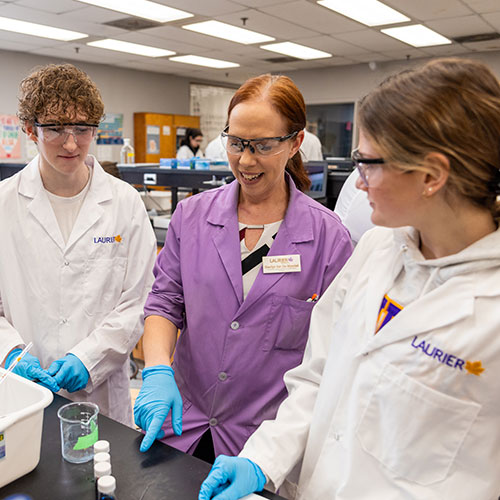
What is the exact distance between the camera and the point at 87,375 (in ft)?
4.91

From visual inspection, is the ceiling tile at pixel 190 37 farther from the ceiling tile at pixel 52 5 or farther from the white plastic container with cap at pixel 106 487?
the white plastic container with cap at pixel 106 487

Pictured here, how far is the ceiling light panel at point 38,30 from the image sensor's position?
576 cm

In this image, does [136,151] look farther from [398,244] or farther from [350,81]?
[398,244]

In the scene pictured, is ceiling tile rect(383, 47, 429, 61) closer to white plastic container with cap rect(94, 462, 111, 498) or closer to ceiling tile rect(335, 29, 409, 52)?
ceiling tile rect(335, 29, 409, 52)

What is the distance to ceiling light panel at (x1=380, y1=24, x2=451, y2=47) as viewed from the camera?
5918 mm

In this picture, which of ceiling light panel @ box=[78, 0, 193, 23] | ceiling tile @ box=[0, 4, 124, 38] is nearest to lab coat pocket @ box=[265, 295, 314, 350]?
ceiling light panel @ box=[78, 0, 193, 23]

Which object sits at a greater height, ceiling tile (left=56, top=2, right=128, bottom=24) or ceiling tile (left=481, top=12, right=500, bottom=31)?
ceiling tile (left=481, top=12, right=500, bottom=31)

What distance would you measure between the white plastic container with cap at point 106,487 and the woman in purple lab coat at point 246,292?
365 millimetres

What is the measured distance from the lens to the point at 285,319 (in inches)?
51.6

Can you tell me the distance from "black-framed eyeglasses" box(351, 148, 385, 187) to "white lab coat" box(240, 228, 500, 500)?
187mm

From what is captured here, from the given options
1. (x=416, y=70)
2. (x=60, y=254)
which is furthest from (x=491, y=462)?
(x=60, y=254)

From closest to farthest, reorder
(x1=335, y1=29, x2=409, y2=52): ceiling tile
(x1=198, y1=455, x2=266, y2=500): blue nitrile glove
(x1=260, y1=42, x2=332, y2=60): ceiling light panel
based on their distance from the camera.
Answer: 1. (x1=198, y1=455, x2=266, y2=500): blue nitrile glove
2. (x1=335, y1=29, x2=409, y2=52): ceiling tile
3. (x1=260, y1=42, x2=332, y2=60): ceiling light panel

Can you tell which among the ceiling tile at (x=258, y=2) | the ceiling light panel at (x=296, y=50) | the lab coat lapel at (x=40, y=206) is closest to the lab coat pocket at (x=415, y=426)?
the lab coat lapel at (x=40, y=206)

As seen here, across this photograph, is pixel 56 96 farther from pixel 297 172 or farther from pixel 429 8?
pixel 429 8
